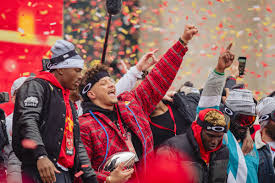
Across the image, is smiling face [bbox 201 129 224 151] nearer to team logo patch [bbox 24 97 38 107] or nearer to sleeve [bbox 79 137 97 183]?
sleeve [bbox 79 137 97 183]

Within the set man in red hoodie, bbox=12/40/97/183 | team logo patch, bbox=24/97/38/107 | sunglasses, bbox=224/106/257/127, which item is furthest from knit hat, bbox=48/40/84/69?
sunglasses, bbox=224/106/257/127

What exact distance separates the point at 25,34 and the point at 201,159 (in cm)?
307

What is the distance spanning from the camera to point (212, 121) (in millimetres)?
3971

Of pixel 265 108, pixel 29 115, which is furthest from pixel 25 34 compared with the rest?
pixel 265 108

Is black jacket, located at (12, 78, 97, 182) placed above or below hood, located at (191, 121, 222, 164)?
above

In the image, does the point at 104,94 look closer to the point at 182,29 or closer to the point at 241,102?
the point at 241,102

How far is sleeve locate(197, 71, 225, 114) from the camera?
4383 mm

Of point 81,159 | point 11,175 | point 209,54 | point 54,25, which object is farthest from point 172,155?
point 209,54

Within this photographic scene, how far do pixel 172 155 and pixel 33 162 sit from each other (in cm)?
121

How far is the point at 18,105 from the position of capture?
3338 millimetres

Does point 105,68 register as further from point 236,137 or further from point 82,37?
point 82,37

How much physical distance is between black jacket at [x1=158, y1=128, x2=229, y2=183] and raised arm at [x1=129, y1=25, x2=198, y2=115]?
2.28ft

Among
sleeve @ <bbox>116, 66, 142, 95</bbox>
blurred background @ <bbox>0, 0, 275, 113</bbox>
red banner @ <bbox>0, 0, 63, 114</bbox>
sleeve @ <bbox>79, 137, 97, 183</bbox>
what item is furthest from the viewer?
blurred background @ <bbox>0, 0, 275, 113</bbox>

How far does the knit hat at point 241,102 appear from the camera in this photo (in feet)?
14.7
